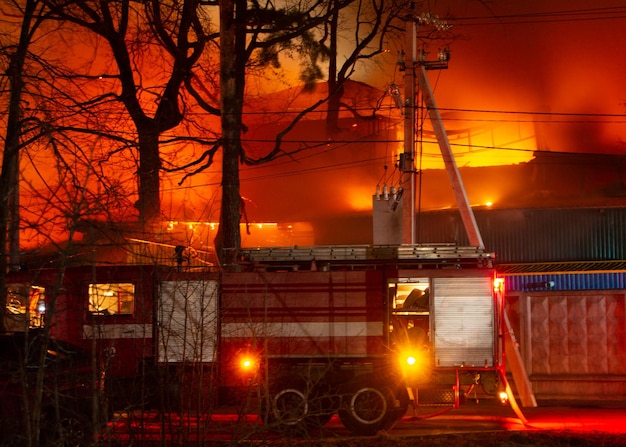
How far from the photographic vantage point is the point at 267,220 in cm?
2725

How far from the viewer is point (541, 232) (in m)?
23.5

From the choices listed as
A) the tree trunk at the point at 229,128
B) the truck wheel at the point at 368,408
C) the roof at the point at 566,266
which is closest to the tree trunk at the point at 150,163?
the tree trunk at the point at 229,128

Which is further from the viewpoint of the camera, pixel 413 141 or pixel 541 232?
pixel 541 232

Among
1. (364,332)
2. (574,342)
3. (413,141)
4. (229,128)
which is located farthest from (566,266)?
(364,332)

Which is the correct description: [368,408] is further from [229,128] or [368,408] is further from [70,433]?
[229,128]

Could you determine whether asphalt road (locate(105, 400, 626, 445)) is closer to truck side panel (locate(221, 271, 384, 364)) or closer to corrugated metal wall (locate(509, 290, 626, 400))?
corrugated metal wall (locate(509, 290, 626, 400))

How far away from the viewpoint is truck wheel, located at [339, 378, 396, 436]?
10914 mm

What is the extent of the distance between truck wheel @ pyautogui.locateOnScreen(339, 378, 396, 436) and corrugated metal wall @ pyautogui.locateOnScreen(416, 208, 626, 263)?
40.6 ft

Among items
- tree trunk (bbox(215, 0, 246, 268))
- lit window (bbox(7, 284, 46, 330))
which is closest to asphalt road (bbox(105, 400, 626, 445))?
lit window (bbox(7, 284, 46, 330))

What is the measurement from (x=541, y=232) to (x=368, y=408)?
14.4 metres

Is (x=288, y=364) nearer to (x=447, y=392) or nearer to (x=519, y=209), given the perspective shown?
(x=447, y=392)

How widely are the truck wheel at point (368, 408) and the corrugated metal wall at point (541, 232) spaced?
1239 cm

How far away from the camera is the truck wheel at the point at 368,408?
1091 centimetres

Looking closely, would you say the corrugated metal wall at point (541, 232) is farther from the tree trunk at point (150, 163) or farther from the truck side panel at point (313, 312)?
the truck side panel at point (313, 312)
